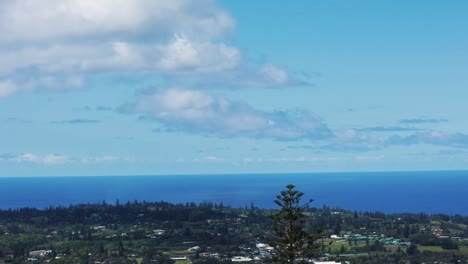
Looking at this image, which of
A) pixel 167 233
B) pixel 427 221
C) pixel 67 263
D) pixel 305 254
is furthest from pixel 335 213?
pixel 305 254

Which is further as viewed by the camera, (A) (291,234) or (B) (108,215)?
(B) (108,215)

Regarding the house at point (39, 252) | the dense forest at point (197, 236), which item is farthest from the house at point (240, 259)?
the house at point (39, 252)

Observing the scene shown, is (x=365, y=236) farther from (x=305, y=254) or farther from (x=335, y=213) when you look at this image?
(x=305, y=254)

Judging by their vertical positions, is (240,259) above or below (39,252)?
above

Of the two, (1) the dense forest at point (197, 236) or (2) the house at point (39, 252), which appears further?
(2) the house at point (39, 252)

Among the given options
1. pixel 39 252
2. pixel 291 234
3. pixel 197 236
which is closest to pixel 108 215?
pixel 197 236

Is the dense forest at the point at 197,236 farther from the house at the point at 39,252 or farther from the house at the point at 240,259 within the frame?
the house at the point at 39,252

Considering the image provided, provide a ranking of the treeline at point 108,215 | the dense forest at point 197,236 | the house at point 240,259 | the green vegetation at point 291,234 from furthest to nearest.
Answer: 1. the treeline at point 108,215
2. the dense forest at point 197,236
3. the house at point 240,259
4. the green vegetation at point 291,234

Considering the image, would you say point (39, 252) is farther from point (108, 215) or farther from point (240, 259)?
point (108, 215)
